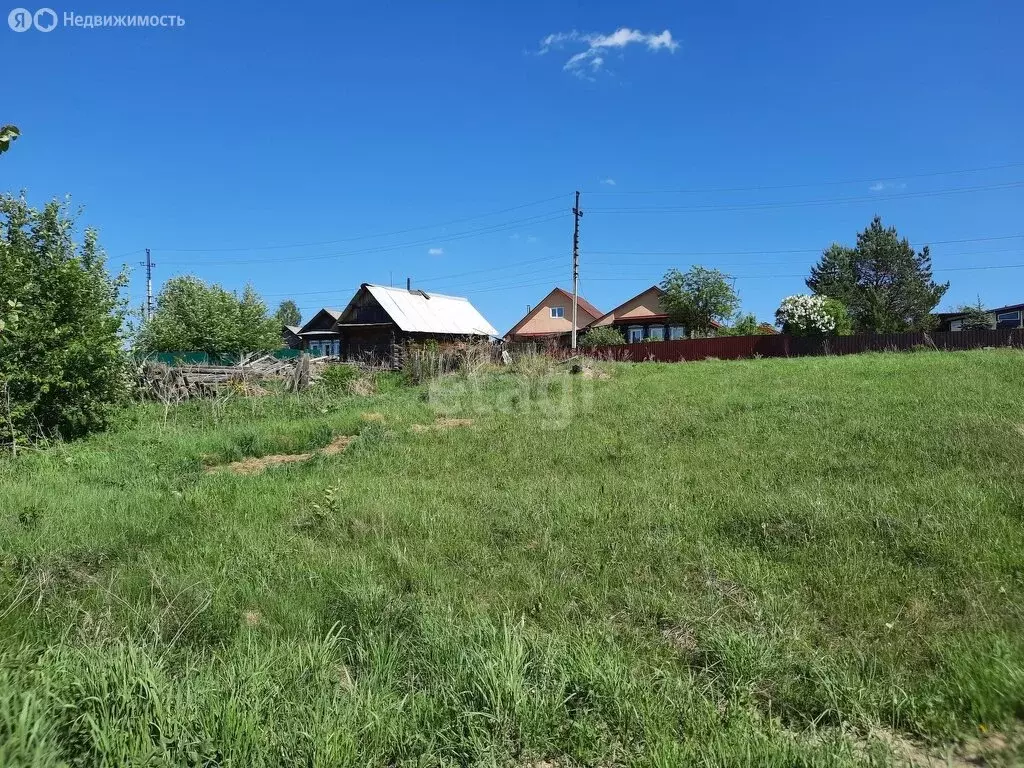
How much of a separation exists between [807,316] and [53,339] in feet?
107

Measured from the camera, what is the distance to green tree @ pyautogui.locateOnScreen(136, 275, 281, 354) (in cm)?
3403

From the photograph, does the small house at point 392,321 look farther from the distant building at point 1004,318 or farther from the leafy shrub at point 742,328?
the distant building at point 1004,318

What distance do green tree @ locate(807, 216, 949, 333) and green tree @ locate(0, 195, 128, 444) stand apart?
45.5 metres

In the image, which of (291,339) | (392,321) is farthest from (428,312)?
(291,339)

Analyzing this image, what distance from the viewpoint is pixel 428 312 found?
3881 centimetres

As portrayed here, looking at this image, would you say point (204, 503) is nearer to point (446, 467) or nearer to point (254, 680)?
point (446, 467)

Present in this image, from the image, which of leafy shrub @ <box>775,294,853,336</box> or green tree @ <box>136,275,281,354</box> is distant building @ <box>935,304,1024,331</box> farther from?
green tree @ <box>136,275,281,354</box>

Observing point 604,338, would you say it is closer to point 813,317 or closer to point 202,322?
point 813,317

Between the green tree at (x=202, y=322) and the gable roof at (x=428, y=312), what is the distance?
6217 millimetres

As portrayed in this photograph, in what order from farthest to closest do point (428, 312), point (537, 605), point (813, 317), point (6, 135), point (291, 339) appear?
point (291, 339)
point (428, 312)
point (813, 317)
point (537, 605)
point (6, 135)

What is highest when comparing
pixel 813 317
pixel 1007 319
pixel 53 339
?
pixel 1007 319

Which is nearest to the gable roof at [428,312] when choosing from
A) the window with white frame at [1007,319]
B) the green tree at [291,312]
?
the window with white frame at [1007,319]

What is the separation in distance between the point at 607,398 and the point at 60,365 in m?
10.3

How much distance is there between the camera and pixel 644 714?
242 centimetres
